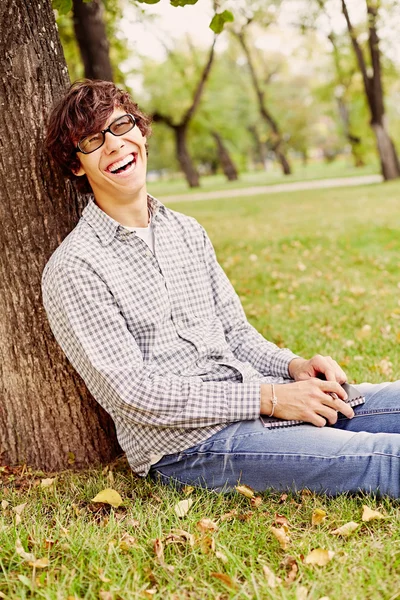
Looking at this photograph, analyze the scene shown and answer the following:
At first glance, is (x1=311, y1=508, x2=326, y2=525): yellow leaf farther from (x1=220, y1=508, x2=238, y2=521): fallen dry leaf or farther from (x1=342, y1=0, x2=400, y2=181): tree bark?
(x1=342, y1=0, x2=400, y2=181): tree bark

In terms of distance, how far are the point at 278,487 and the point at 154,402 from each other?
2.24ft

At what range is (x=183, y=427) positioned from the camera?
9.27 ft

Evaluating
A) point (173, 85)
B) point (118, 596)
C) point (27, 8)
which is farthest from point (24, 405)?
point (173, 85)

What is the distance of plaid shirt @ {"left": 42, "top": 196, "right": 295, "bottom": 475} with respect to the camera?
2.76m

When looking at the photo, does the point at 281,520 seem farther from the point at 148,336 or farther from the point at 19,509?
the point at 19,509

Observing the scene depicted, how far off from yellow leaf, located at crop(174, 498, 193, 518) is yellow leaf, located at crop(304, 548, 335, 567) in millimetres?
590

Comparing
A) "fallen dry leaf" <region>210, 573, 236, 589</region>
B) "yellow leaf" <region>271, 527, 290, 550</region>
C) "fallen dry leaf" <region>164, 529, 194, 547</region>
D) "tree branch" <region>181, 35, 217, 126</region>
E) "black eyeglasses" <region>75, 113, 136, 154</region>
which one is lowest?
"yellow leaf" <region>271, 527, 290, 550</region>

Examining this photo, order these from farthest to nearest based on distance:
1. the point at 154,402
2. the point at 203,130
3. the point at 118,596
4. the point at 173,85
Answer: the point at 203,130 < the point at 173,85 < the point at 154,402 < the point at 118,596

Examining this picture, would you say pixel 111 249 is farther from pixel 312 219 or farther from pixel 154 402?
pixel 312 219

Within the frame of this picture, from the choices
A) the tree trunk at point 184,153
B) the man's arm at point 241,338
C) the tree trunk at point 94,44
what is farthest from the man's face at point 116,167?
the tree trunk at point 184,153

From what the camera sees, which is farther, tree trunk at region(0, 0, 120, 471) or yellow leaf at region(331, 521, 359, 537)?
tree trunk at region(0, 0, 120, 471)

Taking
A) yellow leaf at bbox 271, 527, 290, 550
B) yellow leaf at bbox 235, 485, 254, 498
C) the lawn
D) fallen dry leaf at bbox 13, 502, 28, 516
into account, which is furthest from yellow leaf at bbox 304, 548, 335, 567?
fallen dry leaf at bbox 13, 502, 28, 516

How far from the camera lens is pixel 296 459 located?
9.09ft

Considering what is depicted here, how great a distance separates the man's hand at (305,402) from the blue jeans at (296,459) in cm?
5
